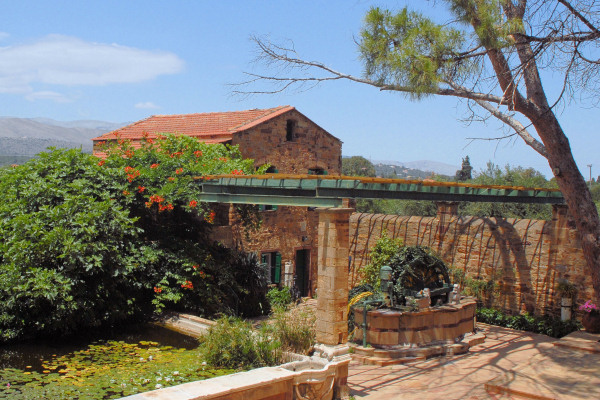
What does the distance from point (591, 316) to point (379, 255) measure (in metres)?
5.19

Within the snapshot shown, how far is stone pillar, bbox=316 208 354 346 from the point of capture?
26.6 ft

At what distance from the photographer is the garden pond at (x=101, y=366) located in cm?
696

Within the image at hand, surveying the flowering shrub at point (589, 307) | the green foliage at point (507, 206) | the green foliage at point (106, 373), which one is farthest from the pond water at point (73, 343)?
the green foliage at point (507, 206)

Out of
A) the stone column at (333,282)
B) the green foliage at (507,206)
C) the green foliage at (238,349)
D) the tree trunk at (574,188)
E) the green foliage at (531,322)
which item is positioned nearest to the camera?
the green foliage at (238,349)

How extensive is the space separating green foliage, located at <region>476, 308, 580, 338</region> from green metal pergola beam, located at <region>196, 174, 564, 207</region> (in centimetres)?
264

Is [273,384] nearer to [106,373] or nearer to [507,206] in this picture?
[106,373]

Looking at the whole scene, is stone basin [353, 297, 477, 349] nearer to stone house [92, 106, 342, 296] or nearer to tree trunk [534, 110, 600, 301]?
tree trunk [534, 110, 600, 301]

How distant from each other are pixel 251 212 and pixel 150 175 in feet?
8.65

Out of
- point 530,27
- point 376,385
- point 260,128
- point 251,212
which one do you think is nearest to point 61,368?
point 376,385

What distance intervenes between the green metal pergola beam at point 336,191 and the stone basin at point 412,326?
212cm

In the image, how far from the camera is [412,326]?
1051 cm

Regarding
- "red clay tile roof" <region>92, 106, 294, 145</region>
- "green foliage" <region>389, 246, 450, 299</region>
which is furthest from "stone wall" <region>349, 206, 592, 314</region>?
"red clay tile roof" <region>92, 106, 294, 145</region>

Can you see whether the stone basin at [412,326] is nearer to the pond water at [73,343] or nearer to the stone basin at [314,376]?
the stone basin at [314,376]

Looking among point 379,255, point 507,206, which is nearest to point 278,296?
point 379,255
